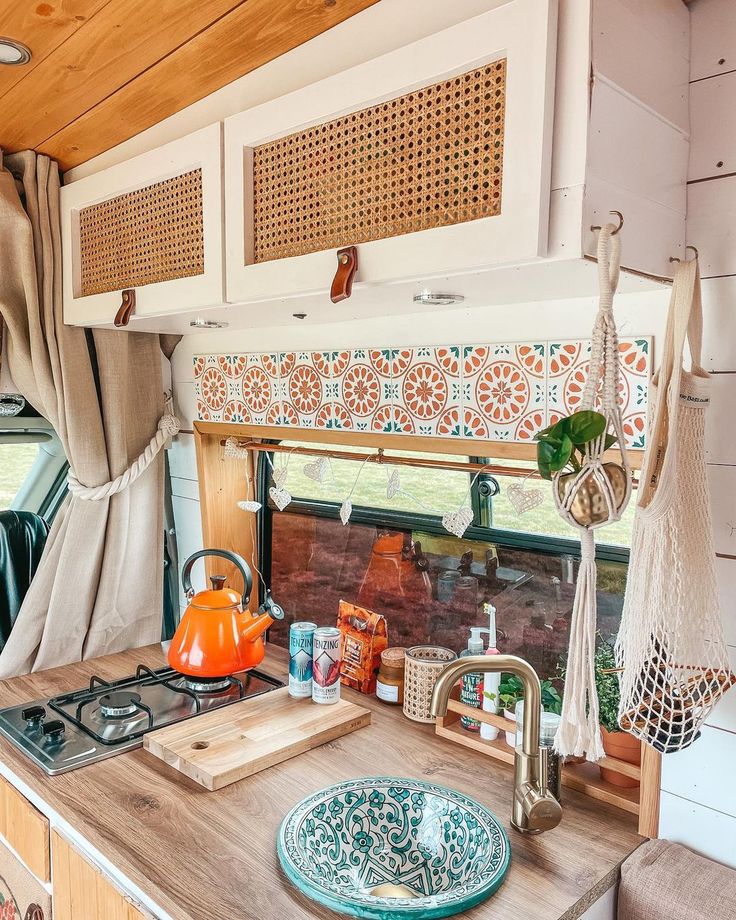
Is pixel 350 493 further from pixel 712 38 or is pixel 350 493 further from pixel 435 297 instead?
pixel 712 38

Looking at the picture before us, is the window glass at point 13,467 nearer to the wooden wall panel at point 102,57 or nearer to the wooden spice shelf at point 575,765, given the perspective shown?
the wooden wall panel at point 102,57

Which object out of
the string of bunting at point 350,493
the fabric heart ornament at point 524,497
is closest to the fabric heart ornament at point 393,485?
the string of bunting at point 350,493

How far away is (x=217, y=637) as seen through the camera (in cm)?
176

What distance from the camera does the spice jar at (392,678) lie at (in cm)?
177

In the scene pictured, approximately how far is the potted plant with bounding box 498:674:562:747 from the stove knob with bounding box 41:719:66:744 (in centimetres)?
93

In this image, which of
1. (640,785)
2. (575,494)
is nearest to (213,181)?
(575,494)

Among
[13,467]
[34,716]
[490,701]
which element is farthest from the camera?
[13,467]

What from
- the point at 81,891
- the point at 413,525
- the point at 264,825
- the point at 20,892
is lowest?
the point at 20,892

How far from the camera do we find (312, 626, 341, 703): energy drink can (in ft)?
5.58

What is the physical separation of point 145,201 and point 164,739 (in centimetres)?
115

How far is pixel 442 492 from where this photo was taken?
1.78 m

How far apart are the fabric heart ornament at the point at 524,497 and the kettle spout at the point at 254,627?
2.38ft

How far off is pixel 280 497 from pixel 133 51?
112 cm

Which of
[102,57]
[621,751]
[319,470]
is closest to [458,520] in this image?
[319,470]
